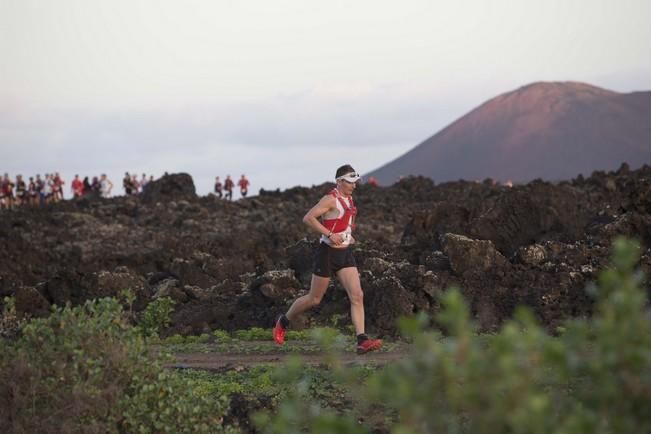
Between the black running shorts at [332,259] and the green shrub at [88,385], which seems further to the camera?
the black running shorts at [332,259]

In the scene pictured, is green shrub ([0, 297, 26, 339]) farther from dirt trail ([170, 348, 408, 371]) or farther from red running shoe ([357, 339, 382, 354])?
red running shoe ([357, 339, 382, 354])

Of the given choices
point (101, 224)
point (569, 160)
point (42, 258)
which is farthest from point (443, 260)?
point (569, 160)

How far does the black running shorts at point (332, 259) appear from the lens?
11.1 meters

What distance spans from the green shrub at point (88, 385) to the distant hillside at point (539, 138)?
83789 millimetres

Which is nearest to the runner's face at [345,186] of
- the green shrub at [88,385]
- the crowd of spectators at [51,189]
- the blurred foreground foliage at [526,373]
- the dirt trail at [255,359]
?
the dirt trail at [255,359]

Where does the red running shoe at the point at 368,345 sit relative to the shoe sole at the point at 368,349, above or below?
above

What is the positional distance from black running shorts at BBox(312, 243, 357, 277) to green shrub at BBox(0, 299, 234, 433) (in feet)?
10.0

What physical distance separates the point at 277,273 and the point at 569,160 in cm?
8190

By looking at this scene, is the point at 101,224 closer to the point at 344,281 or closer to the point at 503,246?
the point at 503,246

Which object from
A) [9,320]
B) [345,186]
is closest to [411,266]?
[345,186]

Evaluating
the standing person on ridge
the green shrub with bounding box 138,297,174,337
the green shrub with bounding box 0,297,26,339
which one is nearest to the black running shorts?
the standing person on ridge

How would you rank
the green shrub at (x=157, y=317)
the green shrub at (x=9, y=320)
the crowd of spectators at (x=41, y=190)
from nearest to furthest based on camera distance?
the green shrub at (x=9, y=320) < the green shrub at (x=157, y=317) < the crowd of spectators at (x=41, y=190)

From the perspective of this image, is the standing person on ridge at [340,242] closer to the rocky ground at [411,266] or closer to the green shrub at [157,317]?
the rocky ground at [411,266]

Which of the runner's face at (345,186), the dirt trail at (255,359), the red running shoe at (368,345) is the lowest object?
the dirt trail at (255,359)
